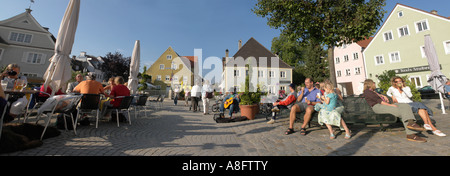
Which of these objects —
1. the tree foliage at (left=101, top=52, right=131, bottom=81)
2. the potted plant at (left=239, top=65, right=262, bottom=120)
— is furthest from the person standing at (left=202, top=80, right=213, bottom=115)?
the tree foliage at (left=101, top=52, right=131, bottom=81)

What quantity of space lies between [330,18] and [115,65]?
132 feet

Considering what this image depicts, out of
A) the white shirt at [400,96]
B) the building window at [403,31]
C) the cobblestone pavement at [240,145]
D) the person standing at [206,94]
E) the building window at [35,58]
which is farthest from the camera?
the building window at [35,58]

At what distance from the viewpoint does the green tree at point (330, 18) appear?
341 inches

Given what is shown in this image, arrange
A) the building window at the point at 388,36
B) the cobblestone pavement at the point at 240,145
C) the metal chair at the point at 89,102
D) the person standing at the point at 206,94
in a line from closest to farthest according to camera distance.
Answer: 1. the cobblestone pavement at the point at 240,145
2. the metal chair at the point at 89,102
3. the person standing at the point at 206,94
4. the building window at the point at 388,36

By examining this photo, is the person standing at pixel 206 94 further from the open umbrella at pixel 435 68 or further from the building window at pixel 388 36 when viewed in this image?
the building window at pixel 388 36

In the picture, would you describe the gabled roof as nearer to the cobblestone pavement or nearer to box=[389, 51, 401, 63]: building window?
box=[389, 51, 401, 63]: building window

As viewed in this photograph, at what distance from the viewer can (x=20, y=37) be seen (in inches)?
891

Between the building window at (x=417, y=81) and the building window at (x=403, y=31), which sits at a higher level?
the building window at (x=403, y=31)

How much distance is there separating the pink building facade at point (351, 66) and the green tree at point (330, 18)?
66.3 feet

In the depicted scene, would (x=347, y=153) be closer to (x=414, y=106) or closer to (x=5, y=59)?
(x=414, y=106)

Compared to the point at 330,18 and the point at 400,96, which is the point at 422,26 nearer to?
the point at 330,18

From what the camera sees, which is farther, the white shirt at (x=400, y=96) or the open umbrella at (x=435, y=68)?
the open umbrella at (x=435, y=68)

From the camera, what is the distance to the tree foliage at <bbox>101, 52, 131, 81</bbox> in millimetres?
35938

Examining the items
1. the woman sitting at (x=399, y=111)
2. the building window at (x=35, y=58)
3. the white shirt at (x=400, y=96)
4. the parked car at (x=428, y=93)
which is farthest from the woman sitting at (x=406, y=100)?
the building window at (x=35, y=58)
